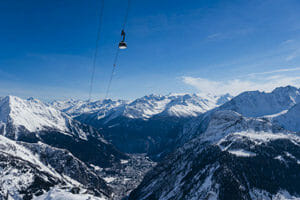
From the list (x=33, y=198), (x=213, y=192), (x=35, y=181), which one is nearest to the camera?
(x=213, y=192)

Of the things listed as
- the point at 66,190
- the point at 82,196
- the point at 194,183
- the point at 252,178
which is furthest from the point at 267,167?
the point at 66,190

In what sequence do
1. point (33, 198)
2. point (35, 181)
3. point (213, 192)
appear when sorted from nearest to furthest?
point (213, 192)
point (33, 198)
point (35, 181)

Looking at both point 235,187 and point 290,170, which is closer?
point 235,187

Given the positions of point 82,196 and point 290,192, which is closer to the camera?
point 82,196

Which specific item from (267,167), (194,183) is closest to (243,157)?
(267,167)

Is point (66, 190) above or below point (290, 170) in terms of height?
below

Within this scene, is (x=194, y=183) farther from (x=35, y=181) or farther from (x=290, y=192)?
(x=35, y=181)

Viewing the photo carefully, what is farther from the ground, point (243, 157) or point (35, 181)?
point (243, 157)

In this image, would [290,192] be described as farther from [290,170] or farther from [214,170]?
[214,170]

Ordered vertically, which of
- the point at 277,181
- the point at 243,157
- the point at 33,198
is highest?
the point at 243,157
